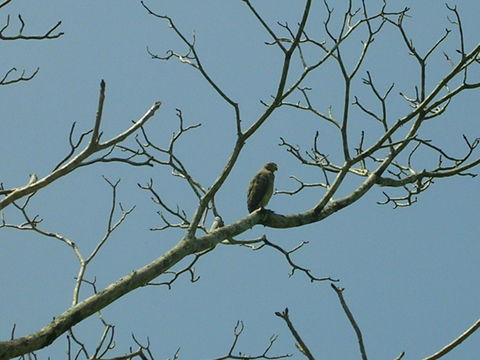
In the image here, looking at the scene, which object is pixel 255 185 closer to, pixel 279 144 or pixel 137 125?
pixel 279 144

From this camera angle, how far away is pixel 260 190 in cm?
1069

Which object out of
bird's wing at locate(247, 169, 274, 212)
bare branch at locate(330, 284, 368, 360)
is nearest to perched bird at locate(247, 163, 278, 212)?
bird's wing at locate(247, 169, 274, 212)

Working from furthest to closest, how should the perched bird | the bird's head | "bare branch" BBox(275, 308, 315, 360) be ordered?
the bird's head → the perched bird → "bare branch" BBox(275, 308, 315, 360)

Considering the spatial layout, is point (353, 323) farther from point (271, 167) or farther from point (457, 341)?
point (271, 167)

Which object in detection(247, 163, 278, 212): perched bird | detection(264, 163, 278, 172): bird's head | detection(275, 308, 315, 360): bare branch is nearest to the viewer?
detection(275, 308, 315, 360): bare branch

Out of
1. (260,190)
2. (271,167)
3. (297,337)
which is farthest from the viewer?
(271,167)

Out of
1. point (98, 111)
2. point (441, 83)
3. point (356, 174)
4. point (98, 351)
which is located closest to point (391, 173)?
point (356, 174)

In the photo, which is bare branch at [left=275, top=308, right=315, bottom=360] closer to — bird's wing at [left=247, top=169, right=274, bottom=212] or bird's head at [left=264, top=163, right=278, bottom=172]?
bird's wing at [left=247, top=169, right=274, bottom=212]

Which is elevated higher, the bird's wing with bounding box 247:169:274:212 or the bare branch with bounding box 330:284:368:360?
the bird's wing with bounding box 247:169:274:212

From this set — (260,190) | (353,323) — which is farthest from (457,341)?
(260,190)

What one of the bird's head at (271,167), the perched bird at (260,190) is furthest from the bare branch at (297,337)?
the bird's head at (271,167)

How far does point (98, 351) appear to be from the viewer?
565cm

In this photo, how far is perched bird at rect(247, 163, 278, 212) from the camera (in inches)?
416

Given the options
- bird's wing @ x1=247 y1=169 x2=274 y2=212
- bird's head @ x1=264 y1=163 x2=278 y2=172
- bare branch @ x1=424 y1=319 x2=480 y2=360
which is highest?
bird's head @ x1=264 y1=163 x2=278 y2=172
